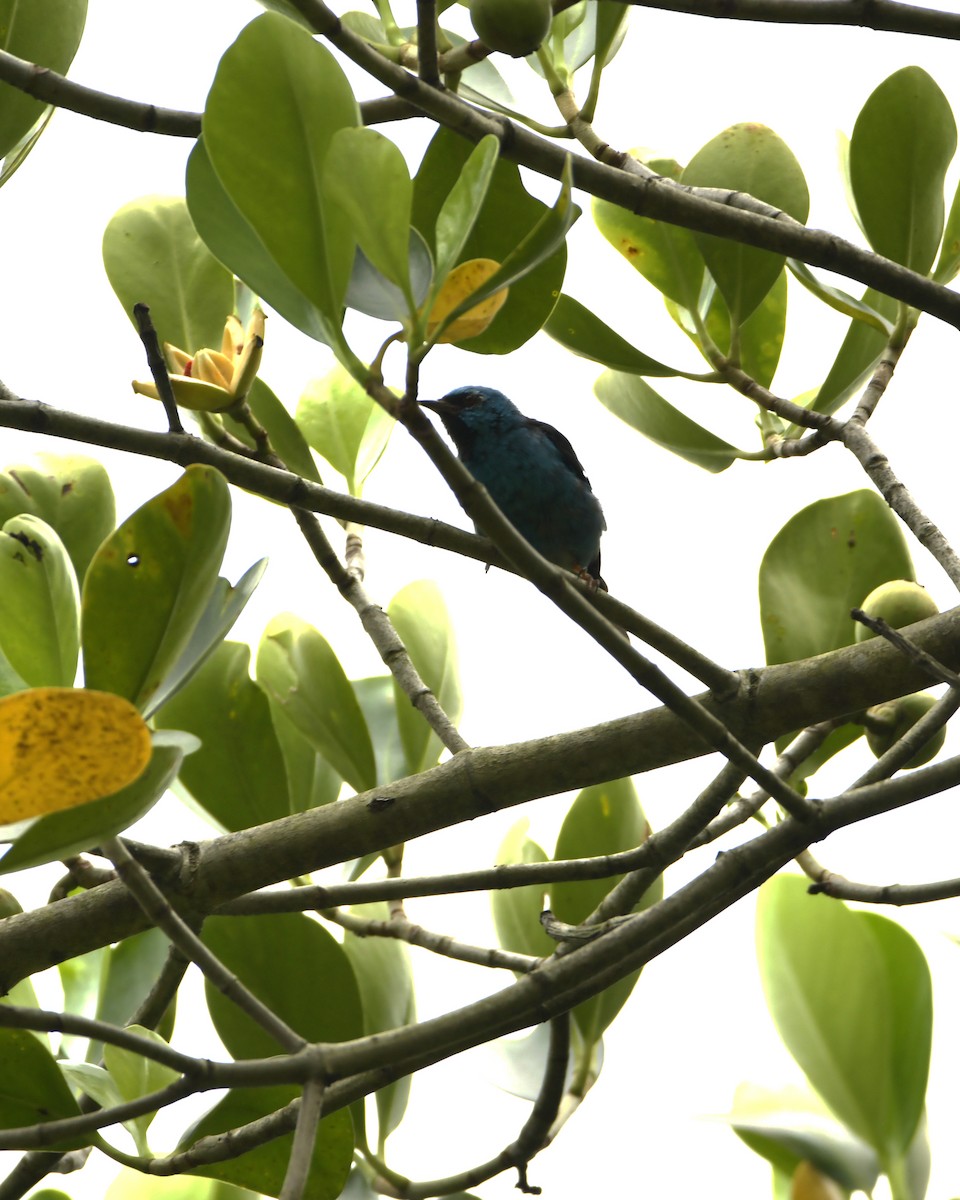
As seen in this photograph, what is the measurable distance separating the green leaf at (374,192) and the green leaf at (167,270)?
0.64 meters

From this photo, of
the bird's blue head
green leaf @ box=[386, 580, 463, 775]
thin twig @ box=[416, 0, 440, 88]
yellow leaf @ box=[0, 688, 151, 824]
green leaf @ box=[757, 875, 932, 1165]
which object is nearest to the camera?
yellow leaf @ box=[0, 688, 151, 824]

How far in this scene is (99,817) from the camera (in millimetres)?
688

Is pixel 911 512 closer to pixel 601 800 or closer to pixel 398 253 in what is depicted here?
pixel 601 800

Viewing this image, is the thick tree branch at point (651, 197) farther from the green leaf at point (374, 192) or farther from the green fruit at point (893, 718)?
the green fruit at point (893, 718)

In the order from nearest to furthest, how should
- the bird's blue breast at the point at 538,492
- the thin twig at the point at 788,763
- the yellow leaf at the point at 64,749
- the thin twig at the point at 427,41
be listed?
the yellow leaf at the point at 64,749 → the thin twig at the point at 427,41 → the thin twig at the point at 788,763 → the bird's blue breast at the point at 538,492

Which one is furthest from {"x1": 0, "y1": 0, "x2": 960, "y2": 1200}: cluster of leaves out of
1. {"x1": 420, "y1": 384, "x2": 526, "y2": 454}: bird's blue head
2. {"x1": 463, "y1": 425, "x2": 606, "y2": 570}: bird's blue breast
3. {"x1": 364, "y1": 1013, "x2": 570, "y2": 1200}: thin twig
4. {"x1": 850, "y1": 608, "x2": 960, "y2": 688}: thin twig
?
{"x1": 420, "y1": 384, "x2": 526, "y2": 454}: bird's blue head

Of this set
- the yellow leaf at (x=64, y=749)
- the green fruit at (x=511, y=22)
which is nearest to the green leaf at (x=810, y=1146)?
the yellow leaf at (x=64, y=749)

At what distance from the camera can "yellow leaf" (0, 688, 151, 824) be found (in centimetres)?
62

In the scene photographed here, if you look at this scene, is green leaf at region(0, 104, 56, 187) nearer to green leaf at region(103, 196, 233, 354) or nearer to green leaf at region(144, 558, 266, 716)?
green leaf at region(103, 196, 233, 354)

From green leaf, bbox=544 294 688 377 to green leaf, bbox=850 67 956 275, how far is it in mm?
252

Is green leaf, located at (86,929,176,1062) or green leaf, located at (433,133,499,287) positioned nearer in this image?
green leaf, located at (433,133,499,287)

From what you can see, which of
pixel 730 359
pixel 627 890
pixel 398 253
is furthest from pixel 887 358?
pixel 398 253

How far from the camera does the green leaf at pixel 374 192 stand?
683 millimetres

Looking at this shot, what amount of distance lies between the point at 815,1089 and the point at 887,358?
2.43 feet
